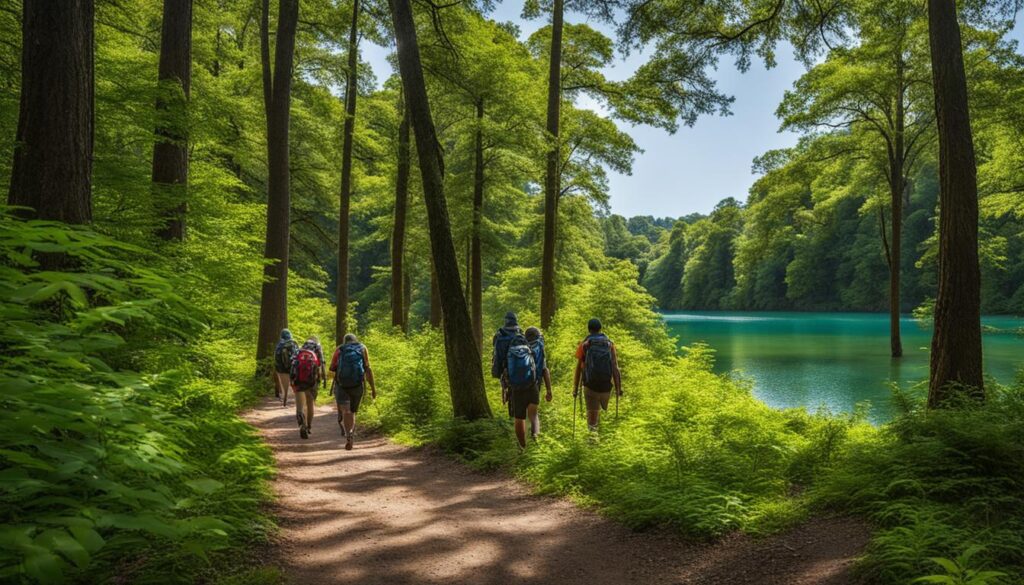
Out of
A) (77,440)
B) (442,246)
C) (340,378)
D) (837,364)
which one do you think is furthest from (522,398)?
(837,364)

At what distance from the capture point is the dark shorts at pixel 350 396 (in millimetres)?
8773

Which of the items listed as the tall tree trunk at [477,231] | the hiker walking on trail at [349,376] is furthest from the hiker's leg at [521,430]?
the tall tree trunk at [477,231]

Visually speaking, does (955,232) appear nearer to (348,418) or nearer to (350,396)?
(350,396)

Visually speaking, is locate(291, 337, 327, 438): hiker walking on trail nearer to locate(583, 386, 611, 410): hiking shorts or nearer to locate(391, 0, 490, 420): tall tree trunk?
locate(391, 0, 490, 420): tall tree trunk

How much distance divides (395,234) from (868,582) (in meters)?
15.9

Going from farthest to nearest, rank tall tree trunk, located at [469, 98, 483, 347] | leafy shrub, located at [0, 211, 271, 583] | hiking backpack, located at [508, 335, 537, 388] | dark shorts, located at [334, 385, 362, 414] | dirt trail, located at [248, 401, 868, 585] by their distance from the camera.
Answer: tall tree trunk, located at [469, 98, 483, 347]
dark shorts, located at [334, 385, 362, 414]
hiking backpack, located at [508, 335, 537, 388]
dirt trail, located at [248, 401, 868, 585]
leafy shrub, located at [0, 211, 271, 583]

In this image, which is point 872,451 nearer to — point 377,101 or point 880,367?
point 880,367

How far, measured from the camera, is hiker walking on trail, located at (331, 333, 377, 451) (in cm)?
866

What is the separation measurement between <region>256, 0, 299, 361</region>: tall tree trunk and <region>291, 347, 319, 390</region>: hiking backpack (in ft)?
12.1

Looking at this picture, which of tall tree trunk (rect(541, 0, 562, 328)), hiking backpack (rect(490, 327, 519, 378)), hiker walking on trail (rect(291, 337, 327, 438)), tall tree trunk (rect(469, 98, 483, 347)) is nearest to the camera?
hiking backpack (rect(490, 327, 519, 378))

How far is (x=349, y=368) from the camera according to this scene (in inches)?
341

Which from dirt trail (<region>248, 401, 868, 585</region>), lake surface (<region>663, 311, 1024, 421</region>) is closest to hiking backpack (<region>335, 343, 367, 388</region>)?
dirt trail (<region>248, 401, 868, 585</region>)

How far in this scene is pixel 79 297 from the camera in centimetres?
159

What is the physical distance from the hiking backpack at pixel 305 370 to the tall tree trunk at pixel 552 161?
749 cm
